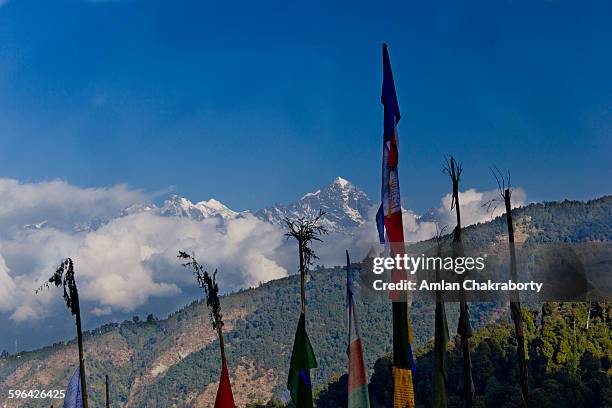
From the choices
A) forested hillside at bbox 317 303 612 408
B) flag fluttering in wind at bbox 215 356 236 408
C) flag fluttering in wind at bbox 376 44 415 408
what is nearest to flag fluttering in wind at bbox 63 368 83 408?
flag fluttering in wind at bbox 215 356 236 408

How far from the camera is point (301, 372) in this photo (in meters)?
29.9

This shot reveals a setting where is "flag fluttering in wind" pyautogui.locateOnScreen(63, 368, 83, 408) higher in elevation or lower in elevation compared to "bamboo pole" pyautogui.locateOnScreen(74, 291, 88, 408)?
lower

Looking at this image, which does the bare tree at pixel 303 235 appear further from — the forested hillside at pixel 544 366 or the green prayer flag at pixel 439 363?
the forested hillside at pixel 544 366

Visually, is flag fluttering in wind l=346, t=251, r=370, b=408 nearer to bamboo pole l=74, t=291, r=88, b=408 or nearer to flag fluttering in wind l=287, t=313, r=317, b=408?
flag fluttering in wind l=287, t=313, r=317, b=408

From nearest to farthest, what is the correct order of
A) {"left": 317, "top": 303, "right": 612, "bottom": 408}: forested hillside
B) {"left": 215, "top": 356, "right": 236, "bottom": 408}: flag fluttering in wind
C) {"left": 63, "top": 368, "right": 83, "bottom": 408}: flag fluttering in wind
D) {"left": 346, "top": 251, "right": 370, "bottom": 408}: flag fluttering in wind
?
{"left": 346, "top": 251, "right": 370, "bottom": 408}: flag fluttering in wind < {"left": 215, "top": 356, "right": 236, "bottom": 408}: flag fluttering in wind < {"left": 63, "top": 368, "right": 83, "bottom": 408}: flag fluttering in wind < {"left": 317, "top": 303, "right": 612, "bottom": 408}: forested hillside

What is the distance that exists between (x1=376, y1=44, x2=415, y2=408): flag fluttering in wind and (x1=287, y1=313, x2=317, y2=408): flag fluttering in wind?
29.4 feet

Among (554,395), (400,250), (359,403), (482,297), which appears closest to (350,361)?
(359,403)

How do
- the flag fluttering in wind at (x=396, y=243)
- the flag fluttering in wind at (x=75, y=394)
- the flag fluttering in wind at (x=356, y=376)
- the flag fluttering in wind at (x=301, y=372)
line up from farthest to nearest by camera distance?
the flag fluttering in wind at (x=75, y=394)
the flag fluttering in wind at (x=301, y=372)
the flag fluttering in wind at (x=356, y=376)
the flag fluttering in wind at (x=396, y=243)

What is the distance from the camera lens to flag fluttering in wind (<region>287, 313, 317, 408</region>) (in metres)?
29.6

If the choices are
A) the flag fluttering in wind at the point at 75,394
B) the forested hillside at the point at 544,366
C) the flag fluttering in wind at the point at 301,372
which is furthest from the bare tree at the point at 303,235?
the forested hillside at the point at 544,366

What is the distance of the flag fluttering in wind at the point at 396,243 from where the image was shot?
20.7 meters

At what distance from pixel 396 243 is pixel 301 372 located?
1062 cm

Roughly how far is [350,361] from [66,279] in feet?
37.5

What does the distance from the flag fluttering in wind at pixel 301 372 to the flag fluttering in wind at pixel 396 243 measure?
895 cm
